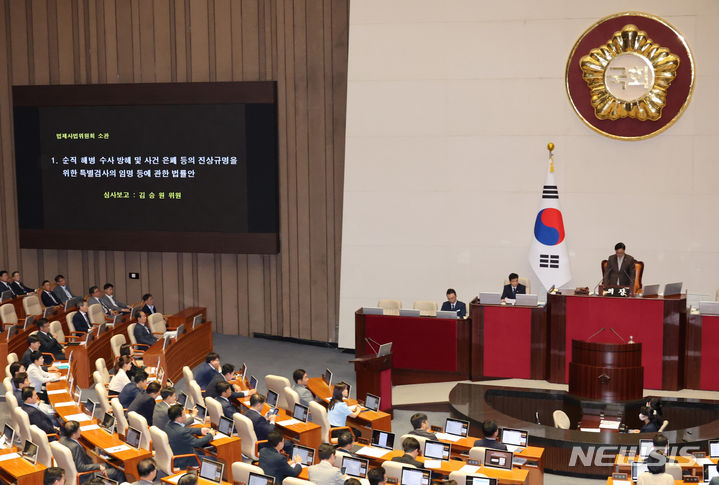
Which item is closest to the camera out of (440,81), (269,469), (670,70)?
(269,469)

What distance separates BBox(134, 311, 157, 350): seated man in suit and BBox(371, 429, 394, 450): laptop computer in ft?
18.1

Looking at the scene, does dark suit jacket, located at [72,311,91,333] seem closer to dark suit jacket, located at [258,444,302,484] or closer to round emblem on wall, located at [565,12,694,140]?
dark suit jacket, located at [258,444,302,484]

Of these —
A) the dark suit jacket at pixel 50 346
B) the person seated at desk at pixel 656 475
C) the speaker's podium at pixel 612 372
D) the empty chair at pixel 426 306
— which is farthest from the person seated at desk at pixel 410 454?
the dark suit jacket at pixel 50 346

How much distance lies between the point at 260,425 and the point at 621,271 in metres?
5.51

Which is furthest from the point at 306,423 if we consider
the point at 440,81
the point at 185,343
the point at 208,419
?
the point at 440,81

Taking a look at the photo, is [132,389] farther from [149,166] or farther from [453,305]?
[149,166]

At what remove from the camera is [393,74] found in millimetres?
14125

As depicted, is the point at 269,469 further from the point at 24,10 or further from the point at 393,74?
the point at 24,10

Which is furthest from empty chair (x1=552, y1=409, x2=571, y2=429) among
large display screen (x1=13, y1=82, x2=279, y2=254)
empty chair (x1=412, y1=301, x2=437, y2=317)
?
large display screen (x1=13, y1=82, x2=279, y2=254)

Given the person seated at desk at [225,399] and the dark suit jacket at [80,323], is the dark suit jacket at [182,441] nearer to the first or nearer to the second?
the person seated at desk at [225,399]

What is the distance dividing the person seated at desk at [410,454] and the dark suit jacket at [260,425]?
5.51ft

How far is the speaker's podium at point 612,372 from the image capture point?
10.8 meters

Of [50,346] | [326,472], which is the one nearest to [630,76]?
[326,472]

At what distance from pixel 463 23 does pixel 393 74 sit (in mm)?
1306
